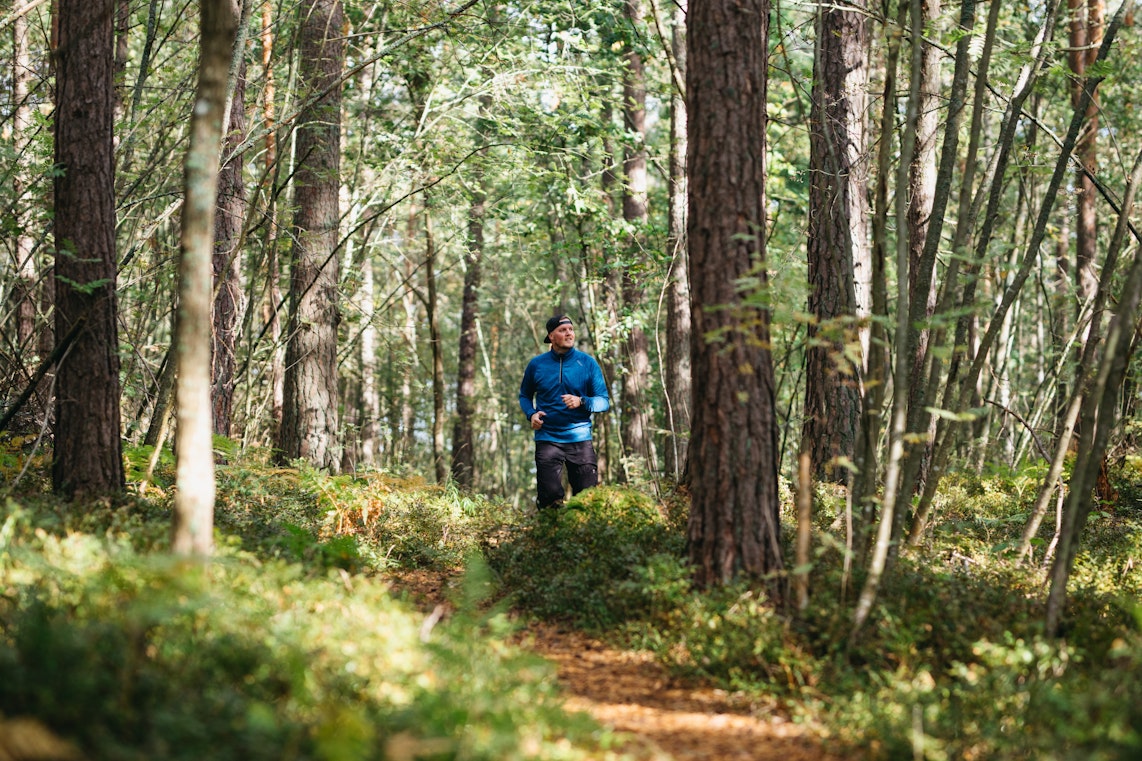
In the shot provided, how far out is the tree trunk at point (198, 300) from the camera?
14.6 ft

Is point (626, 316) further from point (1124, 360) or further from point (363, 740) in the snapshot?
point (363, 740)

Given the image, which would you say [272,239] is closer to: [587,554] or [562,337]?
[562,337]

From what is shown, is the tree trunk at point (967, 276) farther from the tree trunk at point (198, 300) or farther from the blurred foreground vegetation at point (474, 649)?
the tree trunk at point (198, 300)

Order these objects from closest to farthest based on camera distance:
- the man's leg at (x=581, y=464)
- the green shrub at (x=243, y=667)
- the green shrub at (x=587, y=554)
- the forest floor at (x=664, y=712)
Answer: the green shrub at (x=243, y=667) → the forest floor at (x=664, y=712) → the green shrub at (x=587, y=554) → the man's leg at (x=581, y=464)

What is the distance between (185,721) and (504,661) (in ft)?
5.51

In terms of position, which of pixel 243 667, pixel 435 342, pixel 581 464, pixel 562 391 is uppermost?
pixel 435 342

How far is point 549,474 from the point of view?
29.2ft

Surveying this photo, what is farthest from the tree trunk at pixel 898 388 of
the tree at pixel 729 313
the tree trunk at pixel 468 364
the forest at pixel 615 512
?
the tree trunk at pixel 468 364

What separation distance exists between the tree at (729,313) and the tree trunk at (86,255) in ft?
14.6

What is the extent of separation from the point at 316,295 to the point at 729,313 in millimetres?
7911

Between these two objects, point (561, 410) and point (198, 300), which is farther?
point (561, 410)

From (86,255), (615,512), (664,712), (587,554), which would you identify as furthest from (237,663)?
(615,512)

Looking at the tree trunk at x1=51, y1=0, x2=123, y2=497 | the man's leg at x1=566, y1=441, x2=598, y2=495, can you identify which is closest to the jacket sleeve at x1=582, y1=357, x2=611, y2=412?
the man's leg at x1=566, y1=441, x2=598, y2=495

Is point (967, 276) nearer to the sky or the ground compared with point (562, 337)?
nearer to the sky
